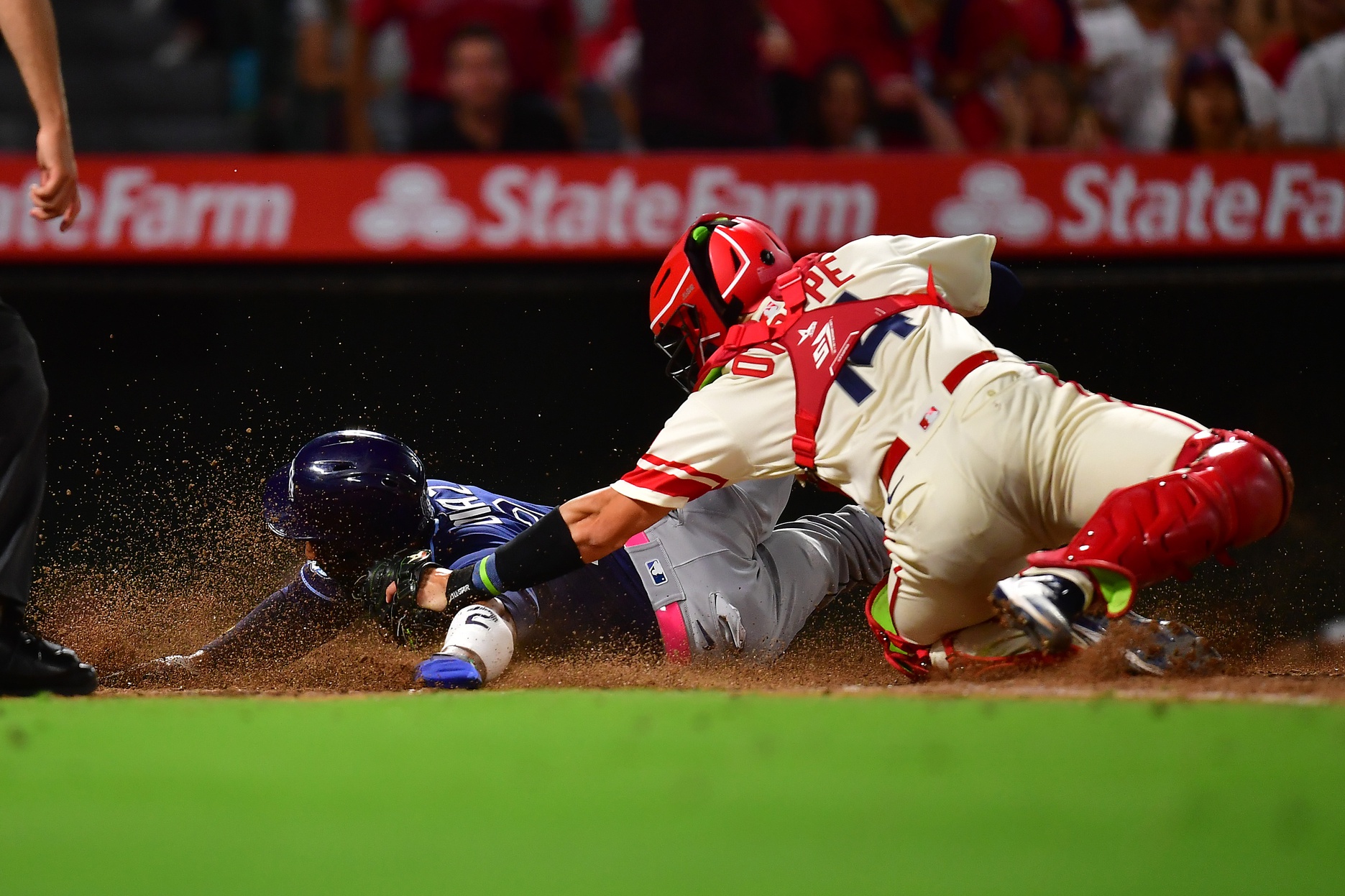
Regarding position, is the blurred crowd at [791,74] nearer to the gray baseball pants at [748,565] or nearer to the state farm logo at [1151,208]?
the state farm logo at [1151,208]

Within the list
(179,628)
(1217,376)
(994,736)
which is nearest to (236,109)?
(179,628)

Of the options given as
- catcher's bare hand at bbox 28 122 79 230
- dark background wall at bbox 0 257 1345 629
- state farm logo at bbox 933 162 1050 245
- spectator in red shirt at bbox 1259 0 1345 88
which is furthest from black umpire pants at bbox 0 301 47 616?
spectator in red shirt at bbox 1259 0 1345 88

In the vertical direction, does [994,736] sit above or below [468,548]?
above

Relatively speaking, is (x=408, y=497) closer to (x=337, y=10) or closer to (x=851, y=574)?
(x=851, y=574)

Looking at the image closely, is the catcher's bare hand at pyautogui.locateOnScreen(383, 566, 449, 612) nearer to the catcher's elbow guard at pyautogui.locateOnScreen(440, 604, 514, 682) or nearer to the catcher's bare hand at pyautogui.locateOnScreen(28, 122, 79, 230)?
the catcher's elbow guard at pyautogui.locateOnScreen(440, 604, 514, 682)

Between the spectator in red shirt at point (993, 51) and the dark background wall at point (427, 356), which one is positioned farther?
the spectator in red shirt at point (993, 51)

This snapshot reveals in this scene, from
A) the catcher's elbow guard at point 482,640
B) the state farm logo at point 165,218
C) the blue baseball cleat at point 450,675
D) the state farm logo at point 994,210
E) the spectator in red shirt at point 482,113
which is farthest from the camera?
the spectator in red shirt at point 482,113

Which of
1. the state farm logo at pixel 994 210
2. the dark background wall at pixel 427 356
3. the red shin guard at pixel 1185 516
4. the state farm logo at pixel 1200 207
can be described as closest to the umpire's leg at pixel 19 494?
the red shin guard at pixel 1185 516
